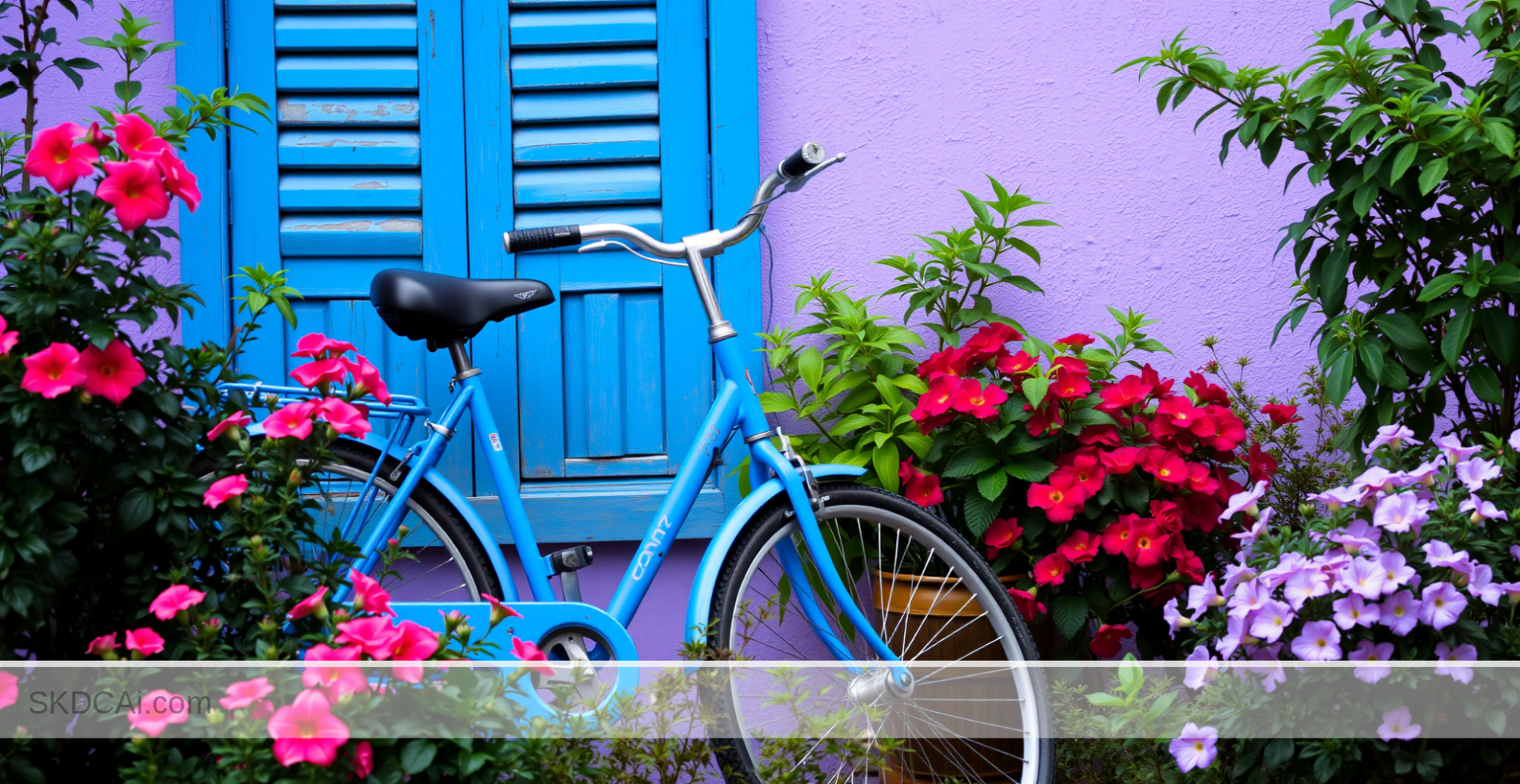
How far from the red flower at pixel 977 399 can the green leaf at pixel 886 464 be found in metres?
0.18

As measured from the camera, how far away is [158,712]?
111cm

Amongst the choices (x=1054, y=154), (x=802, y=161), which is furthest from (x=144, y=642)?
(x=1054, y=154)

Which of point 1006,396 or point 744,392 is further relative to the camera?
point 1006,396

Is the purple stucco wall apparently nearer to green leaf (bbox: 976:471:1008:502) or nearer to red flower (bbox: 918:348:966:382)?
red flower (bbox: 918:348:966:382)

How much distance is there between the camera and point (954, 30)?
2375mm

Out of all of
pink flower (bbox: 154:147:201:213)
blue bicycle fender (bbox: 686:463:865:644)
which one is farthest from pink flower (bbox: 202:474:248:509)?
blue bicycle fender (bbox: 686:463:865:644)

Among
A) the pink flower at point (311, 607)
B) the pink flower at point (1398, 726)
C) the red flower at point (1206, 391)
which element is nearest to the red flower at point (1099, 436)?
the red flower at point (1206, 391)

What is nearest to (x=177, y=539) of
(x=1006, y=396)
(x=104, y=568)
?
(x=104, y=568)

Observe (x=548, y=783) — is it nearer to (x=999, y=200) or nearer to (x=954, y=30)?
(x=999, y=200)

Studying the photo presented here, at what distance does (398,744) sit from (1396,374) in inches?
77.1

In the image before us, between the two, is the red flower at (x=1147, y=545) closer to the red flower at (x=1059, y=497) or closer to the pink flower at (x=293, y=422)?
the red flower at (x=1059, y=497)

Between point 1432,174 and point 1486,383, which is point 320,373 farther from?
point 1486,383

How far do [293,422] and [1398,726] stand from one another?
177cm

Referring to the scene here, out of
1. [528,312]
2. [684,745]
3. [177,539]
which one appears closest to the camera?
[177,539]
